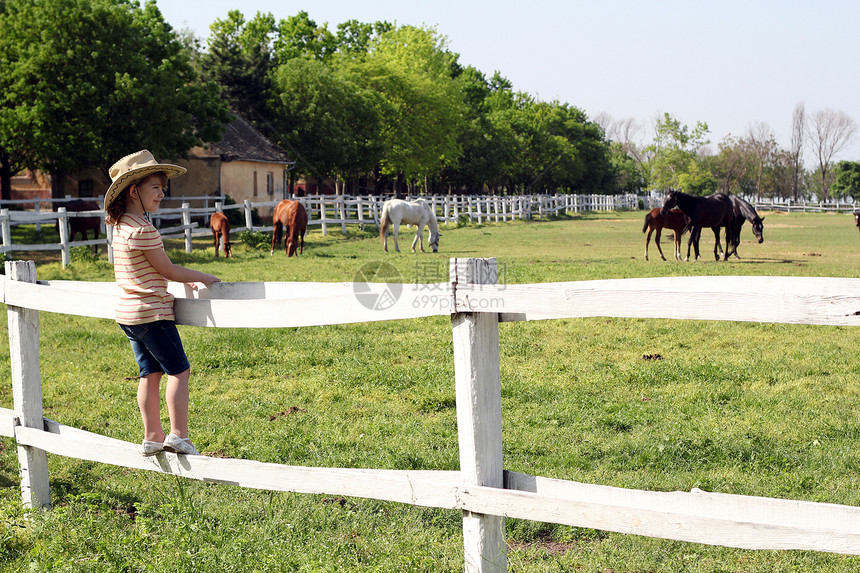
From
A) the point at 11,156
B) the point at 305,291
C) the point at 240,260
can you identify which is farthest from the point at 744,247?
the point at 11,156

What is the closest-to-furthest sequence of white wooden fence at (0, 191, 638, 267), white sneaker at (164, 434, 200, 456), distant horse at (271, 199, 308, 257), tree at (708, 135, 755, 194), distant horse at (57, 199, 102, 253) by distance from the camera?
white sneaker at (164, 434, 200, 456) < white wooden fence at (0, 191, 638, 267) < distant horse at (271, 199, 308, 257) < distant horse at (57, 199, 102, 253) < tree at (708, 135, 755, 194)

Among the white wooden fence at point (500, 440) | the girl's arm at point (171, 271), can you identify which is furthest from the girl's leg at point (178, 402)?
the girl's arm at point (171, 271)

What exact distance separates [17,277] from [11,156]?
3365 cm

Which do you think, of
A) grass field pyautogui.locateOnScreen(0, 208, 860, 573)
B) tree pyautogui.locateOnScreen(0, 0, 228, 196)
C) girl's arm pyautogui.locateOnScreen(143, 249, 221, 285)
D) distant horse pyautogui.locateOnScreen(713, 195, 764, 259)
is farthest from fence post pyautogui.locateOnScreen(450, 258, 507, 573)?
tree pyautogui.locateOnScreen(0, 0, 228, 196)

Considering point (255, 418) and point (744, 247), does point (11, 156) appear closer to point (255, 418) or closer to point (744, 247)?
point (744, 247)

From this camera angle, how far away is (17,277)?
430 centimetres

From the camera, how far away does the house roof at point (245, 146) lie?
38.9 m

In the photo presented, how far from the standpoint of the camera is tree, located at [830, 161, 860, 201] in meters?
117

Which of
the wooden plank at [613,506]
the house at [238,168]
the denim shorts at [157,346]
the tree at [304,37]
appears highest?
the tree at [304,37]

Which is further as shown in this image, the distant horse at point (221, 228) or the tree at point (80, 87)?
the tree at point (80, 87)

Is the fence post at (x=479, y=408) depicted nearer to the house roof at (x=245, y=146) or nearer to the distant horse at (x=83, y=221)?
the distant horse at (x=83, y=221)

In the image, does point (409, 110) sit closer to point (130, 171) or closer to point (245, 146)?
point (245, 146)

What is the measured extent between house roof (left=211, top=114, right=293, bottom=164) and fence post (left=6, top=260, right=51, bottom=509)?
3528cm

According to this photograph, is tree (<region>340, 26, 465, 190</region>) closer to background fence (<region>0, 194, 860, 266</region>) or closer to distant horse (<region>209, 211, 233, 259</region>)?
background fence (<region>0, 194, 860, 266</region>)
